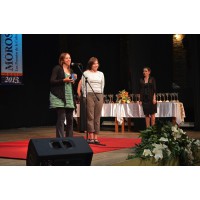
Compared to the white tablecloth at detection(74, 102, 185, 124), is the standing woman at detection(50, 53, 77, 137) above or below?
above

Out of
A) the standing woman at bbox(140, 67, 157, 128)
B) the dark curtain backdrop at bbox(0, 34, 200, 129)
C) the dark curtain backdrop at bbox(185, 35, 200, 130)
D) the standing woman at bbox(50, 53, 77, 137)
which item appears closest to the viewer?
the standing woman at bbox(50, 53, 77, 137)

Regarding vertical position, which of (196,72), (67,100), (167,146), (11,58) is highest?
(11,58)

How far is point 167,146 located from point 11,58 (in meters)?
6.81

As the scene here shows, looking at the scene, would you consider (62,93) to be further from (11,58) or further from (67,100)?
(11,58)

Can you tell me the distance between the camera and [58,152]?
2.94m

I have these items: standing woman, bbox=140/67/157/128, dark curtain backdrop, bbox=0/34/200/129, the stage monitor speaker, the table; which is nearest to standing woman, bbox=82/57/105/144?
standing woman, bbox=140/67/157/128

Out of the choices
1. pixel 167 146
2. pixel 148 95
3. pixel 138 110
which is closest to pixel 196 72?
pixel 138 110

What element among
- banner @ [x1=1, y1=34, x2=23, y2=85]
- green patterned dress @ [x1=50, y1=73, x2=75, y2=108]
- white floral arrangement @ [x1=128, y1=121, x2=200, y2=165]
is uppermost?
banner @ [x1=1, y1=34, x2=23, y2=85]

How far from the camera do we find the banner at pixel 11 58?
9.27 m

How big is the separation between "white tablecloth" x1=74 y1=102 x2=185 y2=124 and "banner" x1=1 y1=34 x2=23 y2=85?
2614 millimetres

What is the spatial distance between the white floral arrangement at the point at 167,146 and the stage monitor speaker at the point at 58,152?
471mm

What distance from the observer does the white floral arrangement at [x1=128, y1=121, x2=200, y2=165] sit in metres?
3.15

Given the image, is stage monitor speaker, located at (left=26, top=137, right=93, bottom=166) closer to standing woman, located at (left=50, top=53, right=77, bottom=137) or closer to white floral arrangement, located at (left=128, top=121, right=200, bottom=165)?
white floral arrangement, located at (left=128, top=121, right=200, bottom=165)
